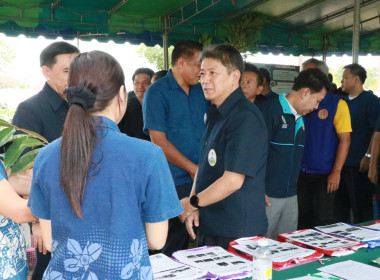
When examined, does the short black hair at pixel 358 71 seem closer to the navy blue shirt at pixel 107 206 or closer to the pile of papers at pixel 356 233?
the pile of papers at pixel 356 233

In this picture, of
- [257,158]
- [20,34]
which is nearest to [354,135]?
[257,158]

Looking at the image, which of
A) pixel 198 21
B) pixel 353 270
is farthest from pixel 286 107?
pixel 198 21

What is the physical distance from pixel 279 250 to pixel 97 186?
0.96m

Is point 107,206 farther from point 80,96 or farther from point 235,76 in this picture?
point 235,76

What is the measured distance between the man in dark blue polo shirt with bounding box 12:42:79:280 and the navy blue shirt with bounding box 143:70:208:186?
59 cm

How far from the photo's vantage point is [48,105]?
180cm

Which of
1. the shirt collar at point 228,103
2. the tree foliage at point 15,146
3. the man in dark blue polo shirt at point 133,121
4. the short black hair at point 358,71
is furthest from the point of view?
the short black hair at point 358,71

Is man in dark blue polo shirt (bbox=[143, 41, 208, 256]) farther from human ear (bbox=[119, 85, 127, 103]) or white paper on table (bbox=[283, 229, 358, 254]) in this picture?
human ear (bbox=[119, 85, 127, 103])

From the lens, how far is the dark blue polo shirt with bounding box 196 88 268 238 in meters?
1.58

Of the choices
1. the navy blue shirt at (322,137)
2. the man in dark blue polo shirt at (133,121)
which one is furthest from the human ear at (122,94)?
the man in dark blue polo shirt at (133,121)

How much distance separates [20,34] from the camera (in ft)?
13.9

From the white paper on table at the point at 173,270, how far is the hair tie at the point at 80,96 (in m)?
0.71

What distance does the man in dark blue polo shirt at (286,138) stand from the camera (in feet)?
7.37

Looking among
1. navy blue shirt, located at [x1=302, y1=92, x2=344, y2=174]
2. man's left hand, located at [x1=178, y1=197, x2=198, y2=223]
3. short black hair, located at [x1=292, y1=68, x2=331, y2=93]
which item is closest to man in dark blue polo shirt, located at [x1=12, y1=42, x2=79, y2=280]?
man's left hand, located at [x1=178, y1=197, x2=198, y2=223]
